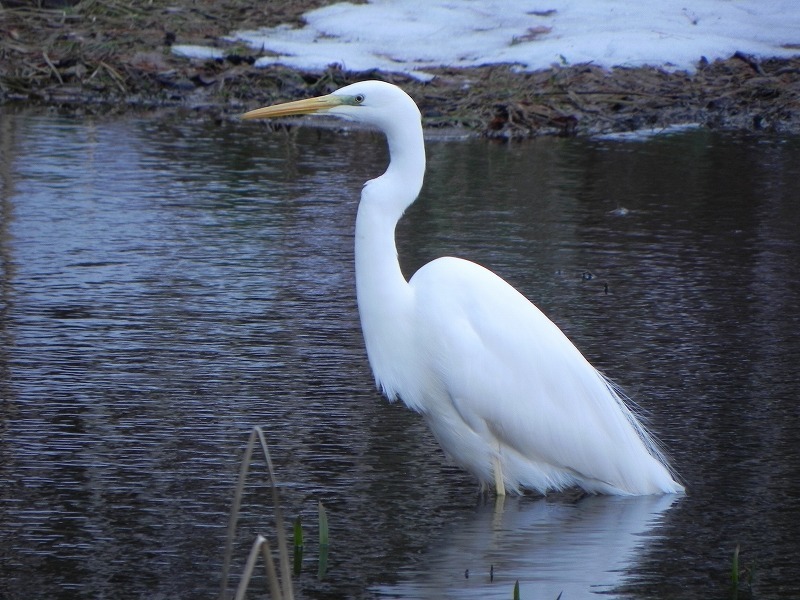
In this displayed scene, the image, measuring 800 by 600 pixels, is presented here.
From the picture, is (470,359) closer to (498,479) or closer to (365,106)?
(498,479)

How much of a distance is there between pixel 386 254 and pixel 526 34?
10.6 m

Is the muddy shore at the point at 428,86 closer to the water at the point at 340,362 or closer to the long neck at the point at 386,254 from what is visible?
the water at the point at 340,362

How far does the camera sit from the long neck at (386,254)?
4.23 m

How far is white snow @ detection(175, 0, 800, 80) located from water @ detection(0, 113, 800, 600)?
3.18 meters

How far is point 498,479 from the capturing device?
4.28 m

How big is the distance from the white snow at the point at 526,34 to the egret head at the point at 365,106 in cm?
846

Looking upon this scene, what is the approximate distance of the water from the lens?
12.1 ft

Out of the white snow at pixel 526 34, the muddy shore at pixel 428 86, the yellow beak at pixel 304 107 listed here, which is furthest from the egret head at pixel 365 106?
the white snow at pixel 526 34

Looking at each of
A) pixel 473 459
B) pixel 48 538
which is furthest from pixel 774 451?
pixel 48 538

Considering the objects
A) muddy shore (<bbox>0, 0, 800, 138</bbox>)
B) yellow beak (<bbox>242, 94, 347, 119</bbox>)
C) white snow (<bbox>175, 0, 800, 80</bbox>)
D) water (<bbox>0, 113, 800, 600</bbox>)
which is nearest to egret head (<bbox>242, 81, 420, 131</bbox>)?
yellow beak (<bbox>242, 94, 347, 119</bbox>)

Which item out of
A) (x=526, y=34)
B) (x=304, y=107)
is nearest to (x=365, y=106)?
(x=304, y=107)

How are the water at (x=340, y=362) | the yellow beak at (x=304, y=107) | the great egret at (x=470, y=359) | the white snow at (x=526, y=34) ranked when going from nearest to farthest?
the water at (x=340, y=362) → the great egret at (x=470, y=359) → the yellow beak at (x=304, y=107) → the white snow at (x=526, y=34)

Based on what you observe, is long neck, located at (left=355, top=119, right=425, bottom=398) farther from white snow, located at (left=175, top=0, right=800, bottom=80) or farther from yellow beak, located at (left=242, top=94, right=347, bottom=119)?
white snow, located at (left=175, top=0, right=800, bottom=80)

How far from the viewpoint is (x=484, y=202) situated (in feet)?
28.4
